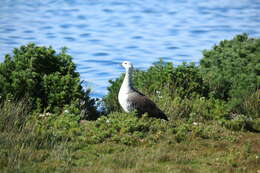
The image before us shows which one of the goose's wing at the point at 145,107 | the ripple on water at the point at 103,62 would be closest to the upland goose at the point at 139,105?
the goose's wing at the point at 145,107

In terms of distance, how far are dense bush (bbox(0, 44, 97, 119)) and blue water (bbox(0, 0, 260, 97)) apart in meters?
5.98

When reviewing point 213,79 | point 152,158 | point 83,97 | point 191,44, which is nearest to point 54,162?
point 152,158

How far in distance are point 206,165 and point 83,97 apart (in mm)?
5217

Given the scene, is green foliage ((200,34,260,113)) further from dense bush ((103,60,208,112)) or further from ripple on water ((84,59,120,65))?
ripple on water ((84,59,120,65))

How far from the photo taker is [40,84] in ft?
46.3

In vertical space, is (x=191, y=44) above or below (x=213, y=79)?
above

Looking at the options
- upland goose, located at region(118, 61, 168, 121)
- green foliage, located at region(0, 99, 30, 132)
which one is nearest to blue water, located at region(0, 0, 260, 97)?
upland goose, located at region(118, 61, 168, 121)

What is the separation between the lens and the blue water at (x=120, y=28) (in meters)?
27.5

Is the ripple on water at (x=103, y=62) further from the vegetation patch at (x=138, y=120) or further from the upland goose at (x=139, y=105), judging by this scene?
the upland goose at (x=139, y=105)

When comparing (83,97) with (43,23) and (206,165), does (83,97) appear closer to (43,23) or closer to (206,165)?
(206,165)

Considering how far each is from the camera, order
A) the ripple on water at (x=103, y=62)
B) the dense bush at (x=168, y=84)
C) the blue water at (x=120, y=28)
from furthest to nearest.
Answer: the blue water at (x=120, y=28), the ripple on water at (x=103, y=62), the dense bush at (x=168, y=84)

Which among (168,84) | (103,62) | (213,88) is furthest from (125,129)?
(103,62)

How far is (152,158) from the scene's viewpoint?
1005cm

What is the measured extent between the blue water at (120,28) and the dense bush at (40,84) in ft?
19.6
